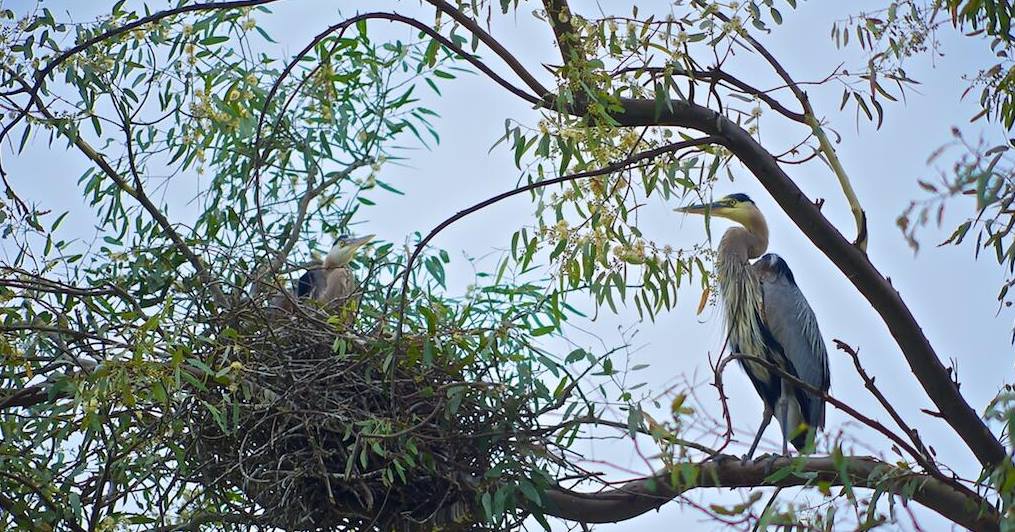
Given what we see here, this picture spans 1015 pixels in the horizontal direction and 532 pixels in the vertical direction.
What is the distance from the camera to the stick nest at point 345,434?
3055 millimetres

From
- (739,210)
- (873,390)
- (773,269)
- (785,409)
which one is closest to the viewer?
(873,390)

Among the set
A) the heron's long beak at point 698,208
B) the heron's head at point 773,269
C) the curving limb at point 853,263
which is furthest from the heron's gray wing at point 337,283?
the curving limb at point 853,263

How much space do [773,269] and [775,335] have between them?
25cm

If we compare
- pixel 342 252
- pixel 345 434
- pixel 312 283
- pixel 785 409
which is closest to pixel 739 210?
pixel 785 409

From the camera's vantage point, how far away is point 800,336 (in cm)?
449

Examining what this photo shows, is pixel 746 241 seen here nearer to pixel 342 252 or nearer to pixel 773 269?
pixel 773 269

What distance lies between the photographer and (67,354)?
295cm

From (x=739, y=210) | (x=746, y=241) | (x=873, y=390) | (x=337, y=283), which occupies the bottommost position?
(x=873, y=390)

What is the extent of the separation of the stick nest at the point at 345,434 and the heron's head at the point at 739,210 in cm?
178

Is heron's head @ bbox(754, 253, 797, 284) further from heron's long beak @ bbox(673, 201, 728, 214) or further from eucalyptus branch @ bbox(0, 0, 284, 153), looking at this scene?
eucalyptus branch @ bbox(0, 0, 284, 153)

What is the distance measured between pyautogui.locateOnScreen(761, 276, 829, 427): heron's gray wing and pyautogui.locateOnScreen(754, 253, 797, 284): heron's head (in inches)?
3.6

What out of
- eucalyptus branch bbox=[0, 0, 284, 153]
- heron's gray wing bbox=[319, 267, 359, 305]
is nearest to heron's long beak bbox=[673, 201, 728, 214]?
heron's gray wing bbox=[319, 267, 359, 305]

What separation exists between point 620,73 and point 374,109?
1.35 m

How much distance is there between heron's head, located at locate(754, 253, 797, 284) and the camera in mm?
4617
